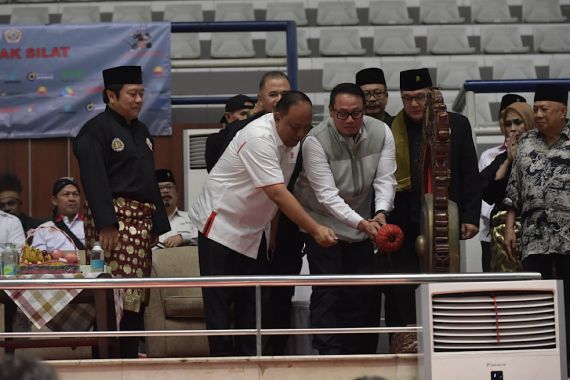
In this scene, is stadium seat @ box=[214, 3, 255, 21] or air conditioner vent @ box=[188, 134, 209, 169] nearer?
air conditioner vent @ box=[188, 134, 209, 169]

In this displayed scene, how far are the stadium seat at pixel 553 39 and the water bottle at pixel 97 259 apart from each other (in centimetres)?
605

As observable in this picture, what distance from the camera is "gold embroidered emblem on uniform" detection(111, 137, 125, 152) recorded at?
5.50 meters

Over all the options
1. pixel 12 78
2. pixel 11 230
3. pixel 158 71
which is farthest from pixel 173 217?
pixel 12 78

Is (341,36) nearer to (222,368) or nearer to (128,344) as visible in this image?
(128,344)

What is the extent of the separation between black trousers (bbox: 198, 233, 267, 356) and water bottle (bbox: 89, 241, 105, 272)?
435mm

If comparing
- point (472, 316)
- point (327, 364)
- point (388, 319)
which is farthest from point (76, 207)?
point (472, 316)

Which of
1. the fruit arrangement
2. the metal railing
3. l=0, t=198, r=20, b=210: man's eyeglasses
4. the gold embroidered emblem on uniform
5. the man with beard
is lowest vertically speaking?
the metal railing

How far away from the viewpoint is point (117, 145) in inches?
217

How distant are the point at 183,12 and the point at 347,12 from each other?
1410mm

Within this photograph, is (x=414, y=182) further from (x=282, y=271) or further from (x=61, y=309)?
(x=61, y=309)

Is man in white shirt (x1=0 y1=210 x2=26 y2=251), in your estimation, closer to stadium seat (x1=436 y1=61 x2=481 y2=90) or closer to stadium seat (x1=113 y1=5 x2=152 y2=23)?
stadium seat (x1=113 y1=5 x2=152 y2=23)

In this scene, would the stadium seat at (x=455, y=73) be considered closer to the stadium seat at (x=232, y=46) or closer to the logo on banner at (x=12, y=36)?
the stadium seat at (x=232, y=46)

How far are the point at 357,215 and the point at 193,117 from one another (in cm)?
390

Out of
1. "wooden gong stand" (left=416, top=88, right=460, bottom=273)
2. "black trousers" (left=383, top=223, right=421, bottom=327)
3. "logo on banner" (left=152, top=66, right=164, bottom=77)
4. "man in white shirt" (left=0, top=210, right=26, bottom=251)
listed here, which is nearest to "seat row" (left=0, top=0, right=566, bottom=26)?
"logo on banner" (left=152, top=66, right=164, bottom=77)
